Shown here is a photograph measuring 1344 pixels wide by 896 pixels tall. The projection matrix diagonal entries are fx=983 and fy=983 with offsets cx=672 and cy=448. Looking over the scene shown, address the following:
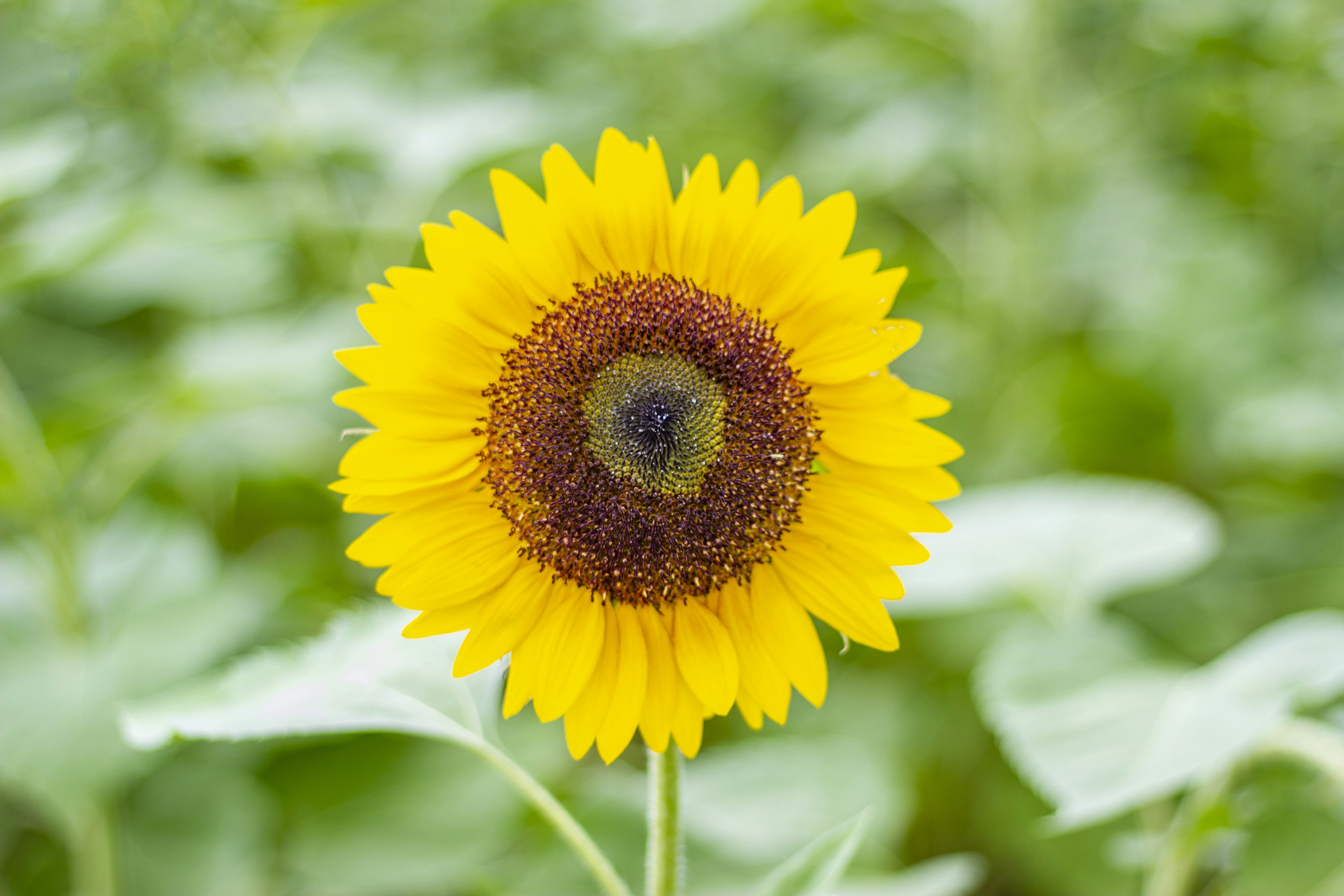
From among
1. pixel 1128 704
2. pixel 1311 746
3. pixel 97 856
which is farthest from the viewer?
pixel 97 856

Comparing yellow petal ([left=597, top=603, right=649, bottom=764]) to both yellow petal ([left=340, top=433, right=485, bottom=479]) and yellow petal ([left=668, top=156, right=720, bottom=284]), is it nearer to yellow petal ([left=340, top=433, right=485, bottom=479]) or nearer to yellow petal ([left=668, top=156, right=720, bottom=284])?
yellow petal ([left=340, top=433, right=485, bottom=479])

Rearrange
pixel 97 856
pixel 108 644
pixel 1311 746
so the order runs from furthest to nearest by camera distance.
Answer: pixel 108 644 → pixel 97 856 → pixel 1311 746

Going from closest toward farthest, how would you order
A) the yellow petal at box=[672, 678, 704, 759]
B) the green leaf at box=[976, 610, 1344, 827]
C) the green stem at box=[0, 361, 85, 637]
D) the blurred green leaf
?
the yellow petal at box=[672, 678, 704, 759] → the green leaf at box=[976, 610, 1344, 827] → the blurred green leaf → the green stem at box=[0, 361, 85, 637]

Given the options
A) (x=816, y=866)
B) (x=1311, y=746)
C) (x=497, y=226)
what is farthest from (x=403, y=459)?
(x=497, y=226)

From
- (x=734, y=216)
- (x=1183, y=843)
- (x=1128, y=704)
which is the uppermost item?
(x=734, y=216)

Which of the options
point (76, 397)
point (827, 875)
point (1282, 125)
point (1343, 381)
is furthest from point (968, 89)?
point (827, 875)

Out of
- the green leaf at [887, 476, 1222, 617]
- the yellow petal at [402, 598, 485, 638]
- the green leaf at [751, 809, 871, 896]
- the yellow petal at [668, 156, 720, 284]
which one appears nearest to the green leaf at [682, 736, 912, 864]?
the green leaf at [887, 476, 1222, 617]

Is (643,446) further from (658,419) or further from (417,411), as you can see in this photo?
(417,411)
